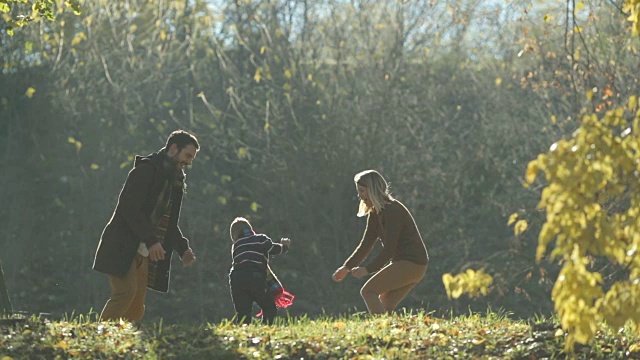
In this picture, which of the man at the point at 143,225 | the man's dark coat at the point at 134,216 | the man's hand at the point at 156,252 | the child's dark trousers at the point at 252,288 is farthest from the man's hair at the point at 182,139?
the child's dark trousers at the point at 252,288

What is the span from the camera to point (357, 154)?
84.9 feet

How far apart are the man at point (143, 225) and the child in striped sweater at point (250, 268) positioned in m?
2.18

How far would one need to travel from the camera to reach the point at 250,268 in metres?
12.9

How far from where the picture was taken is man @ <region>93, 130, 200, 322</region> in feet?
33.8

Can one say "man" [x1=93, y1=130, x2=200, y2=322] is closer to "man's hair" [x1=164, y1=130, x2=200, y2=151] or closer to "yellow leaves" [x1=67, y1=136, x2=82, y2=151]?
"man's hair" [x1=164, y1=130, x2=200, y2=151]

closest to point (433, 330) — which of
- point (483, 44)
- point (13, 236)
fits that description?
point (13, 236)

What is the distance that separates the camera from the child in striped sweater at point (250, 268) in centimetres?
1288

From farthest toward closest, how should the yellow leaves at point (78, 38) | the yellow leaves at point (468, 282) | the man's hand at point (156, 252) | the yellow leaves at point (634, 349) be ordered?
the yellow leaves at point (78, 38) < the man's hand at point (156, 252) < the yellow leaves at point (634, 349) < the yellow leaves at point (468, 282)

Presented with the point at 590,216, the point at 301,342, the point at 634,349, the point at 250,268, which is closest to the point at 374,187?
the point at 301,342

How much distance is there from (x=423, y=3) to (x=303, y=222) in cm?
508

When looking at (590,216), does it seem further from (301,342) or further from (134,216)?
(134,216)

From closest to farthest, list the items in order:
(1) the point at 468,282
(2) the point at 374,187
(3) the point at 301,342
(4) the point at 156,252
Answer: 1. (1) the point at 468,282
2. (3) the point at 301,342
3. (4) the point at 156,252
4. (2) the point at 374,187

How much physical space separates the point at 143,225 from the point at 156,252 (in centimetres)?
24

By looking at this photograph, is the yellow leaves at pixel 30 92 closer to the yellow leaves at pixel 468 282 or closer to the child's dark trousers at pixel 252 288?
the child's dark trousers at pixel 252 288
